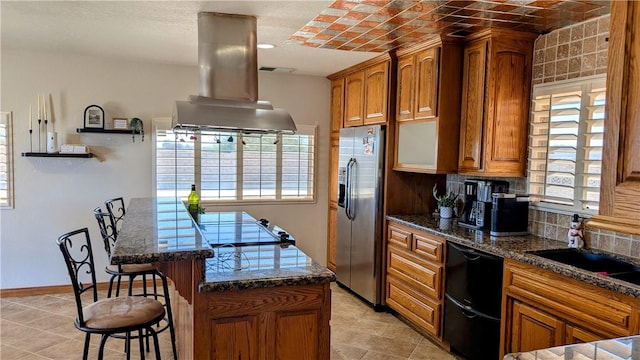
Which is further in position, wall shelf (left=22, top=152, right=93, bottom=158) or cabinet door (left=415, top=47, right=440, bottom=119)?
wall shelf (left=22, top=152, right=93, bottom=158)

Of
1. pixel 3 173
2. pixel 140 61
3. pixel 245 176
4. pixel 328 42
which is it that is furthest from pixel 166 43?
pixel 3 173

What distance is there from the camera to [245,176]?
508 centimetres

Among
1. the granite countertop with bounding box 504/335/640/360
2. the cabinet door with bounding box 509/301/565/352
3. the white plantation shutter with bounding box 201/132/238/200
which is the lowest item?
the cabinet door with bounding box 509/301/565/352

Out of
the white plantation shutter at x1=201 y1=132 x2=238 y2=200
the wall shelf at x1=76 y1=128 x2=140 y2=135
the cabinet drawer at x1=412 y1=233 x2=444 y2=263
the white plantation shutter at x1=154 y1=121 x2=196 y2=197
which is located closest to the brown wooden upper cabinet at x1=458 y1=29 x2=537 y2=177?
the cabinet drawer at x1=412 y1=233 x2=444 y2=263

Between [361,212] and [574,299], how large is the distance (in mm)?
2295

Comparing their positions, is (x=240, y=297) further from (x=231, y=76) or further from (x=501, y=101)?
(x=501, y=101)

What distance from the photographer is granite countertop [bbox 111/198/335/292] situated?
1817 mm

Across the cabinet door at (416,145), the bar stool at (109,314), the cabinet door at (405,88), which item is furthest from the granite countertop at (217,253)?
the cabinet door at (405,88)

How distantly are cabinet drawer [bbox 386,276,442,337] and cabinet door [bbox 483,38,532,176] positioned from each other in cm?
116

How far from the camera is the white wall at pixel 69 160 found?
434 cm

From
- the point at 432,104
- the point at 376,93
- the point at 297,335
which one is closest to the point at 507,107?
the point at 432,104

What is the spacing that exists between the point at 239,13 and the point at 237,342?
1961mm

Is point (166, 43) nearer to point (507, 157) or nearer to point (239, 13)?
point (239, 13)

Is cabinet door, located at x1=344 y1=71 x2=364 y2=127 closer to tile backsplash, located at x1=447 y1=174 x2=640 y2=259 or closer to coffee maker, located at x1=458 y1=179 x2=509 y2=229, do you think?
coffee maker, located at x1=458 y1=179 x2=509 y2=229
